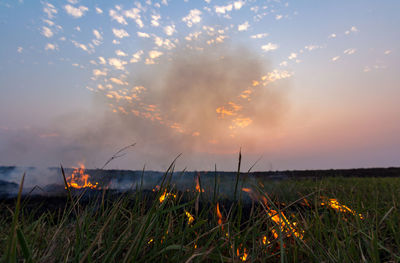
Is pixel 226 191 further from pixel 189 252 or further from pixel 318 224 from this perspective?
pixel 189 252

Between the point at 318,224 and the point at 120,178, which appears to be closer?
the point at 318,224

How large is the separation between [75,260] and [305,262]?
150cm

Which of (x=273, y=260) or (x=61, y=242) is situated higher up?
(x=61, y=242)

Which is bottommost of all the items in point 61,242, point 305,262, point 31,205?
point 31,205

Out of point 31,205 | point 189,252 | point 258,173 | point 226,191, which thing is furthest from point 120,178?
point 258,173

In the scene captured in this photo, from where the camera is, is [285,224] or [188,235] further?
[188,235]

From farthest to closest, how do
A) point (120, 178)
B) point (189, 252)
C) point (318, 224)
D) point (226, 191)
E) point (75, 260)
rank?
point (120, 178) < point (226, 191) < point (318, 224) < point (189, 252) < point (75, 260)

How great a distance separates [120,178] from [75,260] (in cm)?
501

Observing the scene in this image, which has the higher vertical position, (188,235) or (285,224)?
(285,224)

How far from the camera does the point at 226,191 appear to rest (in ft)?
16.6

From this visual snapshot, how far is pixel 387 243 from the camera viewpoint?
2.72m

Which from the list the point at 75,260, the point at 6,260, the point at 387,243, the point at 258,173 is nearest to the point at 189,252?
the point at 75,260

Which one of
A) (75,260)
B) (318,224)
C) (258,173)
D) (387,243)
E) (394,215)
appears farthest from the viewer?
(258,173)

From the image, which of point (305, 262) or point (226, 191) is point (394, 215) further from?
point (226, 191)
